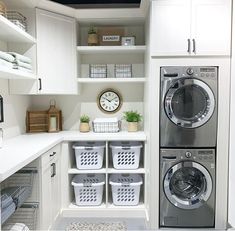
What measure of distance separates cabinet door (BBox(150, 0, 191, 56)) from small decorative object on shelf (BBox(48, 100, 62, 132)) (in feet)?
4.95

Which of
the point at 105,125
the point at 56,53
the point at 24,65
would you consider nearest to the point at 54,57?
the point at 56,53

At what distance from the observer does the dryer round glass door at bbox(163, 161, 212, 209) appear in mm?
2643

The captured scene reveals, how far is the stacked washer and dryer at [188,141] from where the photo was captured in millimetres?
2576

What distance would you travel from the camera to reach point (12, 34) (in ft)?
8.20

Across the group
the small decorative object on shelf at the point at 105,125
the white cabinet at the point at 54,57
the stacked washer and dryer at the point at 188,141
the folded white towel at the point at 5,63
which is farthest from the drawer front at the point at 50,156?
the stacked washer and dryer at the point at 188,141

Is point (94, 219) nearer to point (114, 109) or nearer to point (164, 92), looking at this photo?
point (114, 109)

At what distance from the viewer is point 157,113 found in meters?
2.61

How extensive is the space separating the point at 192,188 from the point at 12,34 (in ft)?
7.89

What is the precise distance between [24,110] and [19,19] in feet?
3.60

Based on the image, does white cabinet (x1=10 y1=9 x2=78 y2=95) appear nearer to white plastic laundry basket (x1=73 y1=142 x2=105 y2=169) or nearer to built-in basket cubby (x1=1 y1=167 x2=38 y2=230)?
white plastic laundry basket (x1=73 y1=142 x2=105 y2=169)

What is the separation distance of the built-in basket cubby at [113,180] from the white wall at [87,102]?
0.53 metres

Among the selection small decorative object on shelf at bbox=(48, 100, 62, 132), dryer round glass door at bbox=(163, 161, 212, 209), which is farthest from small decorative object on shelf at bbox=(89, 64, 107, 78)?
dryer round glass door at bbox=(163, 161, 212, 209)

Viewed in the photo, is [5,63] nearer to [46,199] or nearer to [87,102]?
[46,199]

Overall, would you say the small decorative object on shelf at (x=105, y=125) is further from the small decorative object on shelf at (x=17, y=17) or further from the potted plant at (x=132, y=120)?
the small decorative object on shelf at (x=17, y=17)
